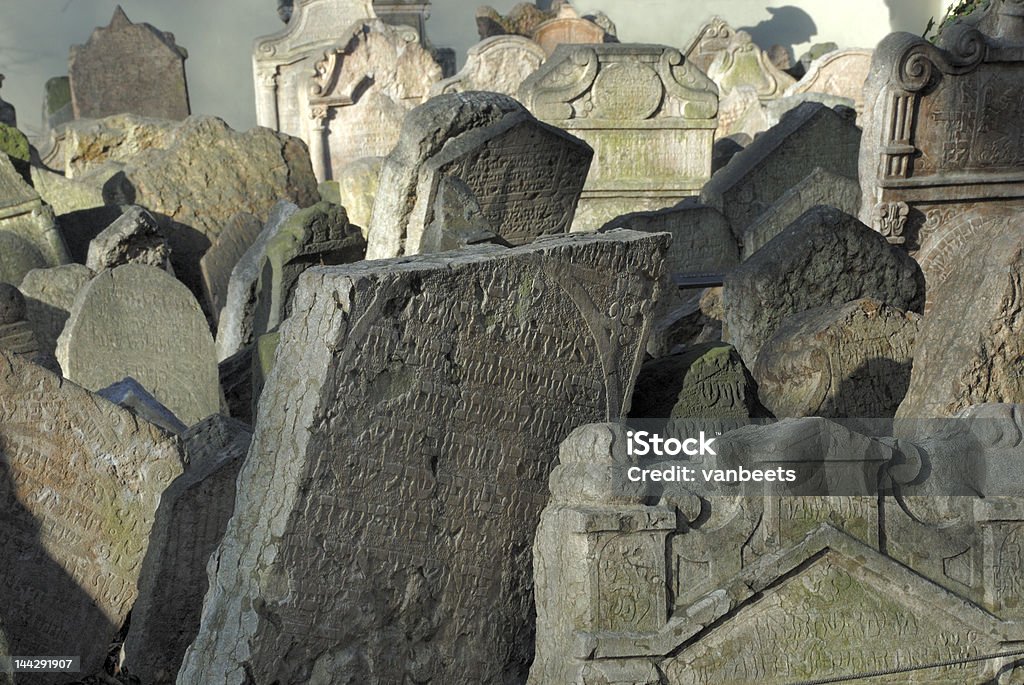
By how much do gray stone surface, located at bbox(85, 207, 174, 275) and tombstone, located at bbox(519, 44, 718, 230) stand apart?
3634mm

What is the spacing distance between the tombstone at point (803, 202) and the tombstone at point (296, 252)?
97.6 inches

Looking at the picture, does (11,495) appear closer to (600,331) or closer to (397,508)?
(397,508)

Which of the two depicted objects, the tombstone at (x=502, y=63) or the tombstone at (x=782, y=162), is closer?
the tombstone at (x=782, y=162)

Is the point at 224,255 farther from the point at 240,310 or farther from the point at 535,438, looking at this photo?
the point at 535,438

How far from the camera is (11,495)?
197 inches

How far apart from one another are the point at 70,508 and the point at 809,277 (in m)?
3.58

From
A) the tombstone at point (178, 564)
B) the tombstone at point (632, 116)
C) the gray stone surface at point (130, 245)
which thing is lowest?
the tombstone at point (178, 564)

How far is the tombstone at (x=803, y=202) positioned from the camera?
927cm

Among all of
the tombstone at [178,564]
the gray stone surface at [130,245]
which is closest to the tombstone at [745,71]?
the gray stone surface at [130,245]

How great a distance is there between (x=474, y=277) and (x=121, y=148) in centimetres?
1188

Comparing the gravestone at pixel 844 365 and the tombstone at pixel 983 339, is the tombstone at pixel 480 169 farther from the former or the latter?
the tombstone at pixel 983 339

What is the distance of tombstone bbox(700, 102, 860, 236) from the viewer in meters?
10.9

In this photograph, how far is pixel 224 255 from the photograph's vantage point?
422 inches

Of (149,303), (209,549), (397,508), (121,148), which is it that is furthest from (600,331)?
(121,148)
